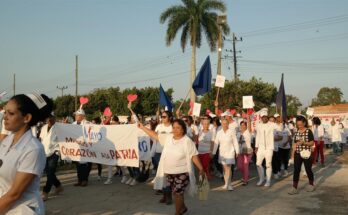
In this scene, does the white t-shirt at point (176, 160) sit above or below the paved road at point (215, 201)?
above

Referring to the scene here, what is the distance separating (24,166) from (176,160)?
4.33 m

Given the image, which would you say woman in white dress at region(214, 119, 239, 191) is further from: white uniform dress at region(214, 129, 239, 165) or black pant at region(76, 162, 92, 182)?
black pant at region(76, 162, 92, 182)

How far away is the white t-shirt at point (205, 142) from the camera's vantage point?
1068cm

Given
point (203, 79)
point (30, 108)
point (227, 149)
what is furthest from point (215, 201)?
point (30, 108)

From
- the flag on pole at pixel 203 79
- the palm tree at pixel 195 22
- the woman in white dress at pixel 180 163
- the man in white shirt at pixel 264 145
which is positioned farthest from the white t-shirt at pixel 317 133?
the palm tree at pixel 195 22

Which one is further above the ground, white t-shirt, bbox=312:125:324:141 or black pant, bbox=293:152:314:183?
white t-shirt, bbox=312:125:324:141

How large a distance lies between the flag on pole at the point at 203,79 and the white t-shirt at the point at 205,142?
2589mm

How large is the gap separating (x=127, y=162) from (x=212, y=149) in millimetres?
2239

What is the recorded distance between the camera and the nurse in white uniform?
268cm

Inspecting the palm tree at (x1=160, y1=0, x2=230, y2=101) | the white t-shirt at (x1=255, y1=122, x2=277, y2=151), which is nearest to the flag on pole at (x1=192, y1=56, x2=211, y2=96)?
the white t-shirt at (x1=255, y1=122, x2=277, y2=151)

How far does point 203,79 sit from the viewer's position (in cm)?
1336

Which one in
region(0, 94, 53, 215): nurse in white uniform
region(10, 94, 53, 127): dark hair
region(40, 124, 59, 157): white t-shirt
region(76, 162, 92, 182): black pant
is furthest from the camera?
region(76, 162, 92, 182): black pant

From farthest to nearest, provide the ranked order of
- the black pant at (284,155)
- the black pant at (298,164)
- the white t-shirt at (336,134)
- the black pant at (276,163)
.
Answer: the white t-shirt at (336,134) < the black pant at (284,155) < the black pant at (276,163) < the black pant at (298,164)

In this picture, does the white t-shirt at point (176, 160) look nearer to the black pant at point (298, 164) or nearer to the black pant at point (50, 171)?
the black pant at point (50, 171)
